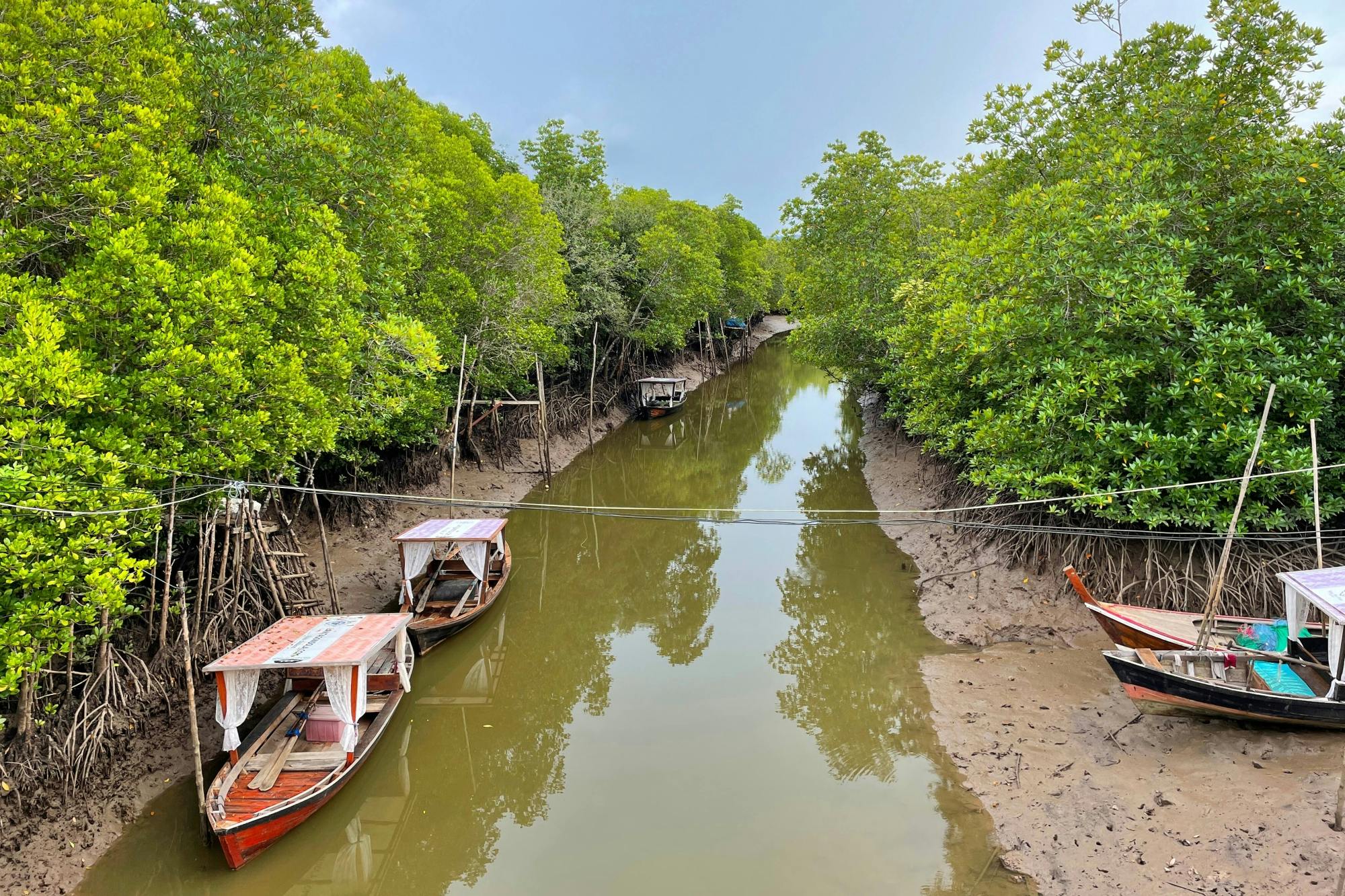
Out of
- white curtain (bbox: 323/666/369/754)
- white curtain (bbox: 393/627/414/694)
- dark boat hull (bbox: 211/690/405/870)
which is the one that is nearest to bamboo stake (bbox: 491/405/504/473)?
white curtain (bbox: 393/627/414/694)

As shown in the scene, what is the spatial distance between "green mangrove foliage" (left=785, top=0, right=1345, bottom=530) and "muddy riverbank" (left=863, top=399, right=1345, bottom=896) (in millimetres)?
2310

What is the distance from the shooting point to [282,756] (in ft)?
23.6

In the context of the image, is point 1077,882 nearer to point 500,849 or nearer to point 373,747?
point 500,849

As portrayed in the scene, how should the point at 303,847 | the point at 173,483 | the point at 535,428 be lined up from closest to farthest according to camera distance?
1. the point at 303,847
2. the point at 173,483
3. the point at 535,428

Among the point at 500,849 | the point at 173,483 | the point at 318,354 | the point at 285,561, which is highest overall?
the point at 318,354

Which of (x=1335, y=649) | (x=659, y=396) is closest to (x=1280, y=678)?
(x=1335, y=649)

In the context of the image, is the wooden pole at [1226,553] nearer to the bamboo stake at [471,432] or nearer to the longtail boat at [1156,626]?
the longtail boat at [1156,626]

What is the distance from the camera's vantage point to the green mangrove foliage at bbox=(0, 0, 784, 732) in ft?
18.6

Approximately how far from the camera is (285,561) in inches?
408

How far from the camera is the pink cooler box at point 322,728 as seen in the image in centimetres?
769

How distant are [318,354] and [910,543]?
39.5 ft

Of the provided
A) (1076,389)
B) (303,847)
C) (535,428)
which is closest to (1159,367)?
(1076,389)

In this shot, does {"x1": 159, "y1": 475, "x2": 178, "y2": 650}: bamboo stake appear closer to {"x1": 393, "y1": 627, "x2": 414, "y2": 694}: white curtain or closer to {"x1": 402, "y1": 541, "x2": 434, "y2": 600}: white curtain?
{"x1": 393, "y1": 627, "x2": 414, "y2": 694}: white curtain

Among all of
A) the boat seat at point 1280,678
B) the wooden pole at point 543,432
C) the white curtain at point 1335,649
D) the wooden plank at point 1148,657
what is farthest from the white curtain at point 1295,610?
the wooden pole at point 543,432
